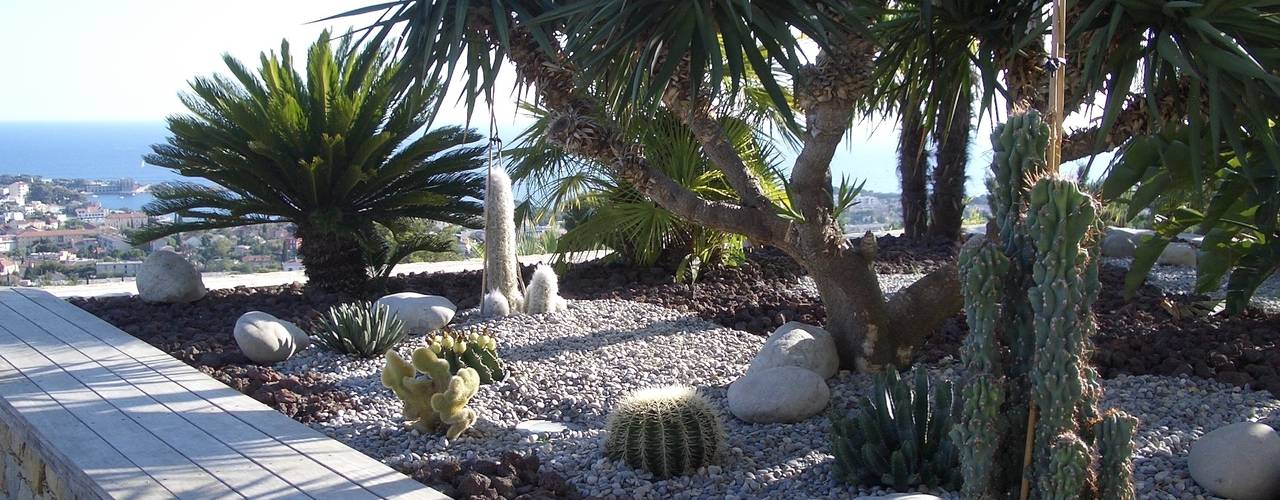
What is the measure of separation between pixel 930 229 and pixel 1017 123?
8.26 metres

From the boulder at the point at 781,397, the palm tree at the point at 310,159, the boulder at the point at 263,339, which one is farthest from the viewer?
the palm tree at the point at 310,159

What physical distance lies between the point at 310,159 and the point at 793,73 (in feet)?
16.7

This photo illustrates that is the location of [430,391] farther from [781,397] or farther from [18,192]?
[18,192]

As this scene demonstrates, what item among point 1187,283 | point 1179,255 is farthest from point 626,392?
point 1179,255

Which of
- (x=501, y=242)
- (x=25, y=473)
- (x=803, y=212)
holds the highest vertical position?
(x=803, y=212)

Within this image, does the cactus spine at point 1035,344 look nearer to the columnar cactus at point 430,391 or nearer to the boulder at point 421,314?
the columnar cactus at point 430,391

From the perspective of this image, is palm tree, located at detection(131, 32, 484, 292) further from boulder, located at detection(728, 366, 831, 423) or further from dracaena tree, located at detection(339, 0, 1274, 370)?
boulder, located at detection(728, 366, 831, 423)

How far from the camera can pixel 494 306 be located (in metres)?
7.29

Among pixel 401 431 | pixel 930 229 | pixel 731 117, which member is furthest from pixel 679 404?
pixel 930 229

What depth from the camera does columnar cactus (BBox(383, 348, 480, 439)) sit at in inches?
182

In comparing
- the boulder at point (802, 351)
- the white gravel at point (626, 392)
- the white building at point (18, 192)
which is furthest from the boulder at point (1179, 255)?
the white building at point (18, 192)

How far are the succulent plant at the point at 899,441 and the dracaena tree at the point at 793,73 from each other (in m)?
1.16

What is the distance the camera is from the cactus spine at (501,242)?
7426 mm

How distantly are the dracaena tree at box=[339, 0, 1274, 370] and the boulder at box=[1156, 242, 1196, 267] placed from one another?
494 cm
